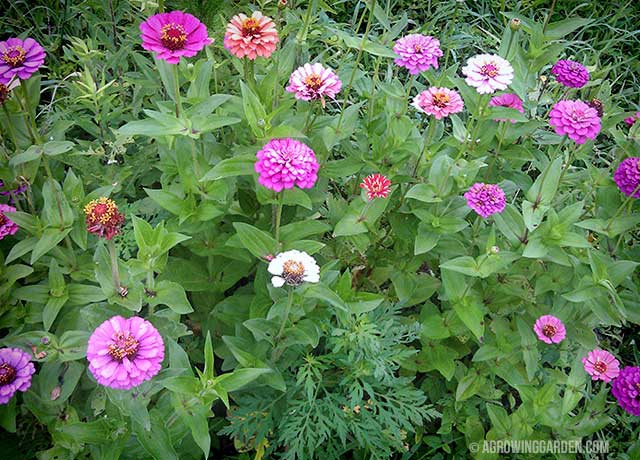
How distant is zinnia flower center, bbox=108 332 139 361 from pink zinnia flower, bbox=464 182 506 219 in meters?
0.89

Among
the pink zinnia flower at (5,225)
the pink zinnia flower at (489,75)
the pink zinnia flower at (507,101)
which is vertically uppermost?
the pink zinnia flower at (489,75)

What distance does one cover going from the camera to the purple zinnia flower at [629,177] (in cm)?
157

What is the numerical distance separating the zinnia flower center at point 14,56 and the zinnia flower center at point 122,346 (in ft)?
2.26

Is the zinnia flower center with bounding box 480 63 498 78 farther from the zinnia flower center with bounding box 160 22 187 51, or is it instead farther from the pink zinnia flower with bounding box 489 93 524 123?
the zinnia flower center with bounding box 160 22 187 51

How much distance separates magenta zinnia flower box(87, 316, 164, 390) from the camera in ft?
3.30

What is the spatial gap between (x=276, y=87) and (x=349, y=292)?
570mm

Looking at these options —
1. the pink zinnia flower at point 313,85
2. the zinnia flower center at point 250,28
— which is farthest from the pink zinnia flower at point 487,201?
the zinnia flower center at point 250,28

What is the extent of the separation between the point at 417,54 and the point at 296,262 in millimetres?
736

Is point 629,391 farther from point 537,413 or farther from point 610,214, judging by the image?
point 610,214

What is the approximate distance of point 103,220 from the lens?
42.5 inches

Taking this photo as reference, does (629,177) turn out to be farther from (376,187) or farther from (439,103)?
(376,187)

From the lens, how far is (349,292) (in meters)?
1.41

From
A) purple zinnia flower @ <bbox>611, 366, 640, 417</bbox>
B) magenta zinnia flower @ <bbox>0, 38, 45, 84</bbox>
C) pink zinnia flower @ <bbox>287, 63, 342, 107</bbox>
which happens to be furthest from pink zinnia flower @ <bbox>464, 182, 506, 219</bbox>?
magenta zinnia flower @ <bbox>0, 38, 45, 84</bbox>

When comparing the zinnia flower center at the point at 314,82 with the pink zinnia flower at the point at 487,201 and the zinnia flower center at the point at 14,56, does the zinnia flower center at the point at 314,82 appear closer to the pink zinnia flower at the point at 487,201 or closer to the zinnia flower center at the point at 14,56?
the pink zinnia flower at the point at 487,201
